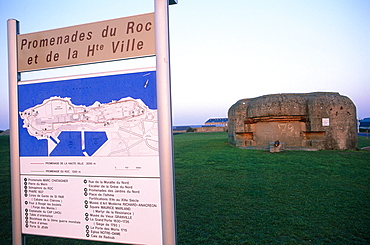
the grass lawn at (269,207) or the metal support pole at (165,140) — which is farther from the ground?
the metal support pole at (165,140)

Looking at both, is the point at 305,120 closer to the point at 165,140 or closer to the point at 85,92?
the point at 165,140

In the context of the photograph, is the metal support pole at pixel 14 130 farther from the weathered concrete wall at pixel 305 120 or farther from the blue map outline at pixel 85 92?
the weathered concrete wall at pixel 305 120

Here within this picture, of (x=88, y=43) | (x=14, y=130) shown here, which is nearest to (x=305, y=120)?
(x=88, y=43)

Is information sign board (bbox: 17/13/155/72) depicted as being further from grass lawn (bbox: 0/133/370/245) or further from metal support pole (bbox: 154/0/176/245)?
grass lawn (bbox: 0/133/370/245)

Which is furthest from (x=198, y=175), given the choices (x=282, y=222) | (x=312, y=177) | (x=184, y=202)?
(x=282, y=222)

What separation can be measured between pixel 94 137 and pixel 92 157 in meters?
0.17

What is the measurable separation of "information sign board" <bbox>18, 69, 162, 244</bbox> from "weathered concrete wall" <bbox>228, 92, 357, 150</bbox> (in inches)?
500

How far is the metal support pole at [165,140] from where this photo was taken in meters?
2.07

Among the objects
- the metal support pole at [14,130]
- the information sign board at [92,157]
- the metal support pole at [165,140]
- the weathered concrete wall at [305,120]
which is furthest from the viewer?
the weathered concrete wall at [305,120]

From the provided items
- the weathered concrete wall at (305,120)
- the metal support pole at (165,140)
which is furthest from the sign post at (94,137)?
the weathered concrete wall at (305,120)

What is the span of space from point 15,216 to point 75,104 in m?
1.21

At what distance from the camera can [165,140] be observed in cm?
207

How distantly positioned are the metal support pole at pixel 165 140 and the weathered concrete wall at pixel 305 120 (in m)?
12.7

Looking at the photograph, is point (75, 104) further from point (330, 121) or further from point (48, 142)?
point (330, 121)
